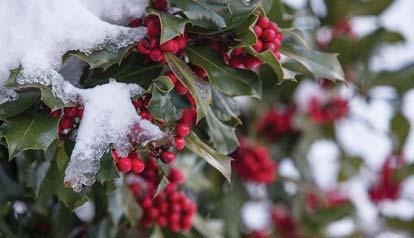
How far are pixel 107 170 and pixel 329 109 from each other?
151 centimetres

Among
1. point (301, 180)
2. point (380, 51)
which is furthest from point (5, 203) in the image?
point (380, 51)

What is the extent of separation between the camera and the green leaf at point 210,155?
1.16 metres

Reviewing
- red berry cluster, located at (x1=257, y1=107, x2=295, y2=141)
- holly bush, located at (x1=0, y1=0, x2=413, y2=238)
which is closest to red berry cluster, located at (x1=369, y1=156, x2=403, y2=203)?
holly bush, located at (x1=0, y1=0, x2=413, y2=238)

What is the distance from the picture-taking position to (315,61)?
1.31 metres

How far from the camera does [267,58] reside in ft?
3.79

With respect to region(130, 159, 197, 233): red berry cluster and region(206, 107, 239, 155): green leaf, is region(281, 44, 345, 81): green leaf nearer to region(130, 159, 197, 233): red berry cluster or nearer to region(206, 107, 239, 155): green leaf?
region(206, 107, 239, 155): green leaf

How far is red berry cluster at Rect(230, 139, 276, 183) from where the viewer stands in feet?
6.77

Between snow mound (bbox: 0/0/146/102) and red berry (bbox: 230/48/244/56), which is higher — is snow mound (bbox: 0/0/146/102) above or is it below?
below

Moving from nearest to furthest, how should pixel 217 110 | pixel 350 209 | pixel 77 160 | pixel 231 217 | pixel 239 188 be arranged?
1. pixel 77 160
2. pixel 217 110
3. pixel 231 217
4. pixel 239 188
5. pixel 350 209

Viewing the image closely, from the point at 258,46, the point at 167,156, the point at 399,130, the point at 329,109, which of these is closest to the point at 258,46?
the point at 258,46

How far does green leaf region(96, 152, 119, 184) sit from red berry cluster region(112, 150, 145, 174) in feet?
0.03

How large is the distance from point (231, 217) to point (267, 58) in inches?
37.7

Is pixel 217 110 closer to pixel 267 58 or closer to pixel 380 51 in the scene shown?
pixel 267 58

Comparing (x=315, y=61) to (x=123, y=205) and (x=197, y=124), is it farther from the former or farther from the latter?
(x=123, y=205)
